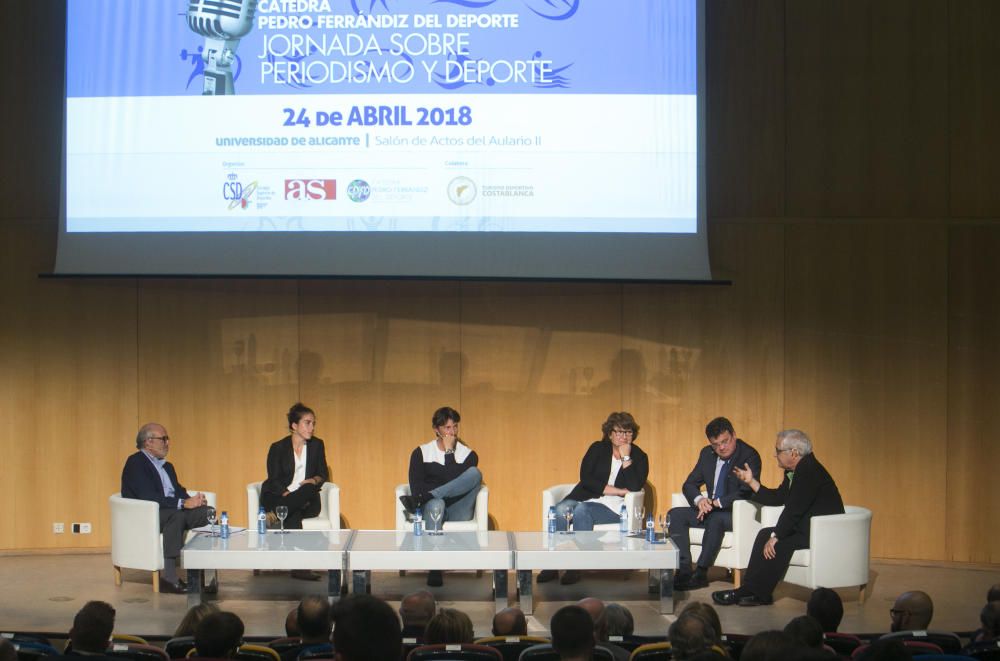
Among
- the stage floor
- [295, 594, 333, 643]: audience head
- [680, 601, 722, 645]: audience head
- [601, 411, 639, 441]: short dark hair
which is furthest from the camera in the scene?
[601, 411, 639, 441]: short dark hair

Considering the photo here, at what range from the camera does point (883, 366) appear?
8.18 m

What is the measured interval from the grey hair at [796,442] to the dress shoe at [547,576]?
1.57 meters

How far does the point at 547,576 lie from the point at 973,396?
311cm

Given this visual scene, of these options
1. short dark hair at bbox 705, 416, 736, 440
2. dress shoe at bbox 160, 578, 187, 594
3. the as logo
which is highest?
the as logo

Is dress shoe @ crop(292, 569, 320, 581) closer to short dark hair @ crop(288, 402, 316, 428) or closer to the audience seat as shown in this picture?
short dark hair @ crop(288, 402, 316, 428)

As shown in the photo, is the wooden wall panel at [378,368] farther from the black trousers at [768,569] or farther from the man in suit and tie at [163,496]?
the black trousers at [768,569]

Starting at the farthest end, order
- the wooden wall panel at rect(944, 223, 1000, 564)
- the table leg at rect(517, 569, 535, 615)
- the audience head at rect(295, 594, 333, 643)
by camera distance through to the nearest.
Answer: the wooden wall panel at rect(944, 223, 1000, 564) < the table leg at rect(517, 569, 535, 615) < the audience head at rect(295, 594, 333, 643)

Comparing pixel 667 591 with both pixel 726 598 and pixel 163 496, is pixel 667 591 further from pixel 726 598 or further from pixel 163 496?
pixel 163 496

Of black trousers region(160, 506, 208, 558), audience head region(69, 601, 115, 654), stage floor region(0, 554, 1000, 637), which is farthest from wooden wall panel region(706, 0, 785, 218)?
audience head region(69, 601, 115, 654)

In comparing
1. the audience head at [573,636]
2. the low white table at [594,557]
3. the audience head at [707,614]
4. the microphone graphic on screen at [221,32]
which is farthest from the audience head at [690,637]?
the microphone graphic on screen at [221,32]

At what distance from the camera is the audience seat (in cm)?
364

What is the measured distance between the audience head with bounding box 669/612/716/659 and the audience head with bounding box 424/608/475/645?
71 centimetres

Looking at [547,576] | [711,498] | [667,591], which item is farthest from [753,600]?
[547,576]

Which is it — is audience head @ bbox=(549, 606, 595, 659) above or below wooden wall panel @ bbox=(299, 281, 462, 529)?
below
